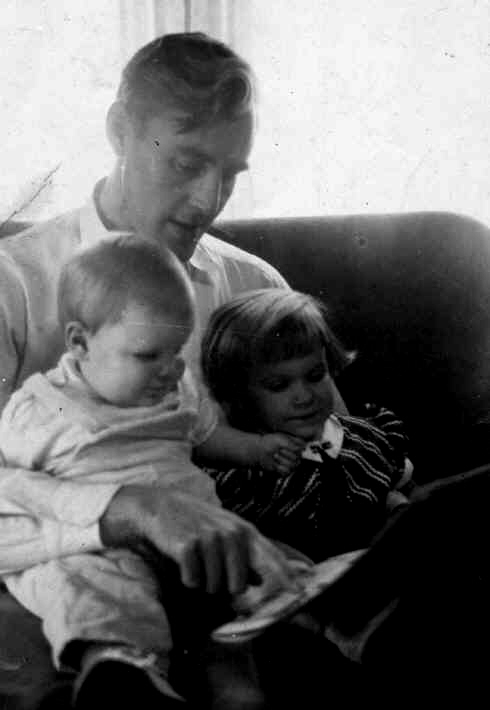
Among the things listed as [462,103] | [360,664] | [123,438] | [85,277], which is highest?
[462,103]

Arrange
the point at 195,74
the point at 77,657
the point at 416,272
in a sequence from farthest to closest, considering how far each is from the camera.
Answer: the point at 416,272 < the point at 195,74 < the point at 77,657

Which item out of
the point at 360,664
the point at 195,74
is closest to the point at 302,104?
the point at 195,74

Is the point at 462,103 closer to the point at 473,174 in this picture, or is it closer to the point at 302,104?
the point at 473,174

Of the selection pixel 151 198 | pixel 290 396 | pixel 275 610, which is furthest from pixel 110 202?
pixel 275 610

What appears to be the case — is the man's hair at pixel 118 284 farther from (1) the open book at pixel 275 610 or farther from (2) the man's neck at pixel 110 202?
(1) the open book at pixel 275 610

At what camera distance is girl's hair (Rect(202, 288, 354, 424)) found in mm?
770

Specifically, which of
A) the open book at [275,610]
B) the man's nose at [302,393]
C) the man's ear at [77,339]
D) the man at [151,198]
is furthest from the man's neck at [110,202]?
the open book at [275,610]

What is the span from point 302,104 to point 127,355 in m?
0.32

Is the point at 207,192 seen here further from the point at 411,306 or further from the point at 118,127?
the point at 411,306

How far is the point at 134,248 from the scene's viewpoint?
71cm

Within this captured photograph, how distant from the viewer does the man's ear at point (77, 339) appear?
2.29ft

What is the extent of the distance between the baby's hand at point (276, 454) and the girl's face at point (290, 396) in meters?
0.01

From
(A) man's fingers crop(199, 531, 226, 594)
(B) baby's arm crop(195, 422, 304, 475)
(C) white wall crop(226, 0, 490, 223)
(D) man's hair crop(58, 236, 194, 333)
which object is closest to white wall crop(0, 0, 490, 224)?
(C) white wall crop(226, 0, 490, 223)

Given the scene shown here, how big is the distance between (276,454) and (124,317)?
202 millimetres
